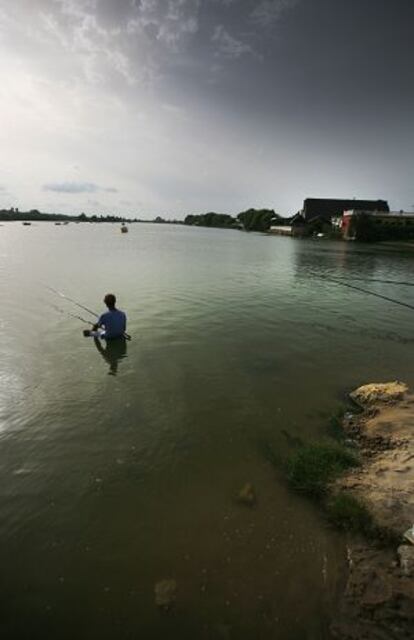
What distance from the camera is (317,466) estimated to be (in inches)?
269

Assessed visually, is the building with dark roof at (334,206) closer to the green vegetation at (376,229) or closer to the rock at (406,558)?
the green vegetation at (376,229)

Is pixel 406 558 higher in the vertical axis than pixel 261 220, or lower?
lower

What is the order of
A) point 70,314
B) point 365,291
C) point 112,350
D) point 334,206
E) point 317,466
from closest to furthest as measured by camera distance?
point 317,466 < point 112,350 < point 70,314 < point 365,291 < point 334,206

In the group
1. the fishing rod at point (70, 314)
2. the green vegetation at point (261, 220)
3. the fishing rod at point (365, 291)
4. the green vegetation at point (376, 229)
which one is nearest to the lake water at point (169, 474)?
the fishing rod at point (70, 314)

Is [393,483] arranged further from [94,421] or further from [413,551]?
[94,421]

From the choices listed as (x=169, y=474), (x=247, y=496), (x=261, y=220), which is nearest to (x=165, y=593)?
(x=247, y=496)

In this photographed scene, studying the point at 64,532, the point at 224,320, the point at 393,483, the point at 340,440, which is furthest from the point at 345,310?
the point at 64,532

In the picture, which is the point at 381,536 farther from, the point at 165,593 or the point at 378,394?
the point at 378,394

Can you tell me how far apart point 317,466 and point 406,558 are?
2.15 m

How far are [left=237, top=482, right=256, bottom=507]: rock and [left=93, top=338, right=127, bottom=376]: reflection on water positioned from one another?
246 inches

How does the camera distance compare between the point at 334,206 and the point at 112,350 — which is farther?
the point at 334,206

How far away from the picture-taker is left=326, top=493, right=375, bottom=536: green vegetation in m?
5.56

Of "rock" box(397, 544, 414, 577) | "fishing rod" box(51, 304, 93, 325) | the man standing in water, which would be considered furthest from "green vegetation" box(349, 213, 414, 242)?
"rock" box(397, 544, 414, 577)

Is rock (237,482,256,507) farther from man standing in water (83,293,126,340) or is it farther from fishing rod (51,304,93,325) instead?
fishing rod (51,304,93,325)
